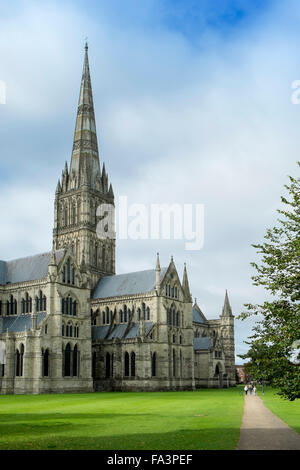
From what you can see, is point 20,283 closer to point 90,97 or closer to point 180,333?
point 180,333

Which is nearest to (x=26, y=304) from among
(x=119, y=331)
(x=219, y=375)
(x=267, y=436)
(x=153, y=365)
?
(x=119, y=331)

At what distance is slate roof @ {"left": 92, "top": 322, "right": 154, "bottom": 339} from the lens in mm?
77688

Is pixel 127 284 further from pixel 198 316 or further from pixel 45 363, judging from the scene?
pixel 198 316

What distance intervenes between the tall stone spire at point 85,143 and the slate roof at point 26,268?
932 inches

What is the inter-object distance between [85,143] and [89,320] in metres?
42.3

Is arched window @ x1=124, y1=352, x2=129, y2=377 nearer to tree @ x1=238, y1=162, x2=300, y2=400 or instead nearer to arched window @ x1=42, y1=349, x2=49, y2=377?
arched window @ x1=42, y1=349, x2=49, y2=377

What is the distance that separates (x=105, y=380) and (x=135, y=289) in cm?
1526

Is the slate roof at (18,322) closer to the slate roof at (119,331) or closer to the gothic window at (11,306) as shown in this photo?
the gothic window at (11,306)

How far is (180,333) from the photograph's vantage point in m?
84.1

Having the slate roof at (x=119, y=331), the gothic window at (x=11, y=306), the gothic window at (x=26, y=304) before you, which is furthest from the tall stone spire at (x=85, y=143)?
the gothic window at (x=26, y=304)

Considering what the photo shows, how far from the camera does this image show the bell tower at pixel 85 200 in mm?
96812

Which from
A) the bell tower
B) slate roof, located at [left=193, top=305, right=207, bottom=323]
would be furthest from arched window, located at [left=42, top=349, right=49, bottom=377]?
slate roof, located at [left=193, top=305, right=207, bottom=323]
